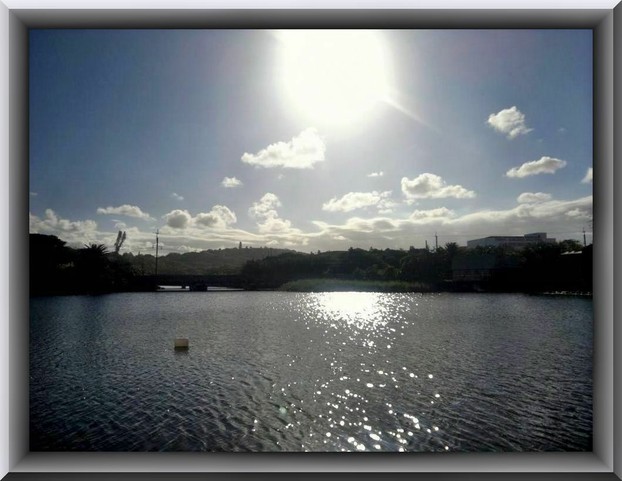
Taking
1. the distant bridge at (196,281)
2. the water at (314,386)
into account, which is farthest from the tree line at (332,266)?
the water at (314,386)

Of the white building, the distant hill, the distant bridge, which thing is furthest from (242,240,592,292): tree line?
the distant bridge

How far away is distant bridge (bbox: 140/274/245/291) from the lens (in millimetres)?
26078

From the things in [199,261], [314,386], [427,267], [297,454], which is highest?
[199,261]

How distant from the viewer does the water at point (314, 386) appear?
4.97 m

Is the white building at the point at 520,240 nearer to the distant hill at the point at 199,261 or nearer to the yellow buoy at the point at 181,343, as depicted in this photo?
the distant hill at the point at 199,261

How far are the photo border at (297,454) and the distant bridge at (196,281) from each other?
24109mm

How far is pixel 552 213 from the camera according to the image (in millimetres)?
22547

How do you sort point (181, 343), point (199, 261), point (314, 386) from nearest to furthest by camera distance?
1. point (314, 386)
2. point (181, 343)
3. point (199, 261)

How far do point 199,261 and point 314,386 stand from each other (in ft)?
67.8

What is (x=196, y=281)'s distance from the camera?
1059 inches

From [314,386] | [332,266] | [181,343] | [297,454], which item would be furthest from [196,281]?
[297,454]

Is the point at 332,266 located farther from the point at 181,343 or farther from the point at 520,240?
the point at 181,343

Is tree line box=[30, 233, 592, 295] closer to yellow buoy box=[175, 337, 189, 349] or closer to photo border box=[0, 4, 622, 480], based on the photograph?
yellow buoy box=[175, 337, 189, 349]

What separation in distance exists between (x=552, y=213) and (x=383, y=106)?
12599mm
